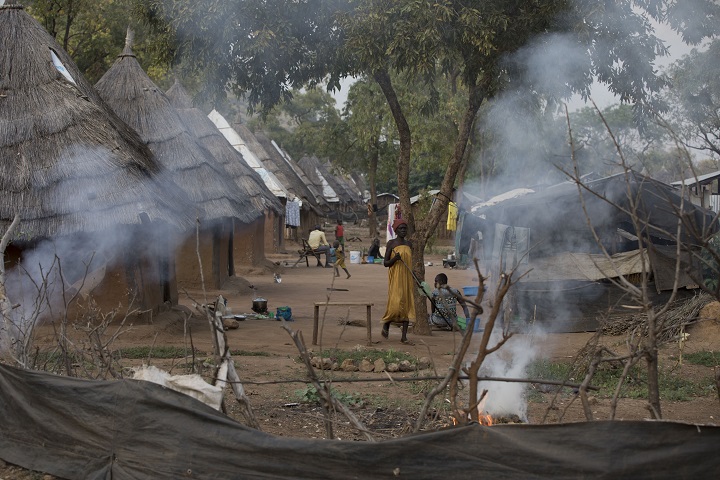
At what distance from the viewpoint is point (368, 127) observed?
104ft

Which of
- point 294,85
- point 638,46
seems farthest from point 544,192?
point 294,85

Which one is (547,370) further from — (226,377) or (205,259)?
(205,259)

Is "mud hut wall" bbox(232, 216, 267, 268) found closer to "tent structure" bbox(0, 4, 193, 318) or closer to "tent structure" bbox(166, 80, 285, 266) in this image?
"tent structure" bbox(166, 80, 285, 266)

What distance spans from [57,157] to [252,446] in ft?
24.1

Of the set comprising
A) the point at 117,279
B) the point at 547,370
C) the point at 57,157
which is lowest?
the point at 547,370

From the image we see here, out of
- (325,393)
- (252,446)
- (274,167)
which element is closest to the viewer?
(252,446)

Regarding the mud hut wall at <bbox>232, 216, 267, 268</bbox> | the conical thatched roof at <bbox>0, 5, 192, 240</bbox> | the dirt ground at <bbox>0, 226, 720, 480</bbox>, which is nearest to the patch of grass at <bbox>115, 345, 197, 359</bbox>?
the dirt ground at <bbox>0, 226, 720, 480</bbox>

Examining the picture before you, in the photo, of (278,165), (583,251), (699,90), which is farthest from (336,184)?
(583,251)

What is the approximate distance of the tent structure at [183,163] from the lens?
547 inches

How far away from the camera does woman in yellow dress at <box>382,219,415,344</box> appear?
412 inches

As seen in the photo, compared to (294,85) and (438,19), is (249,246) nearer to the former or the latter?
(294,85)

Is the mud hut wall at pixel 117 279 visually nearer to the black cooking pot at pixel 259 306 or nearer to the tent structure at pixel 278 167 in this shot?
the black cooking pot at pixel 259 306

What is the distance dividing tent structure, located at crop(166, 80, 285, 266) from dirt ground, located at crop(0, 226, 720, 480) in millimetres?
2641

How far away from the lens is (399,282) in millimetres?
10508
